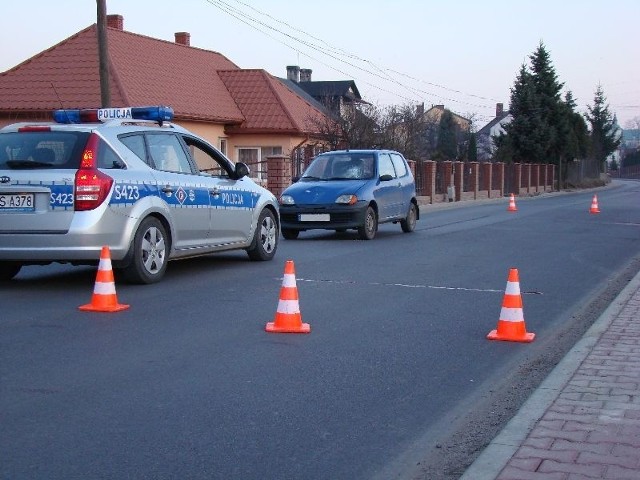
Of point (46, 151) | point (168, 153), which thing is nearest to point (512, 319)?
point (168, 153)

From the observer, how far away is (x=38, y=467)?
15.0ft

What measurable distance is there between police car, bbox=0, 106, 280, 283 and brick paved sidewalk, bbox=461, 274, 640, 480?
4942 mm

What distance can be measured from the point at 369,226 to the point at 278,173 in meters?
13.2

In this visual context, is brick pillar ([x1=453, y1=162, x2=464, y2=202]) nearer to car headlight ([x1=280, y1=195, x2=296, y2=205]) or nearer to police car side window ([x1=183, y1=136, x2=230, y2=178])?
car headlight ([x1=280, y1=195, x2=296, y2=205])

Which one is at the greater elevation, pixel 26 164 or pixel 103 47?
pixel 103 47

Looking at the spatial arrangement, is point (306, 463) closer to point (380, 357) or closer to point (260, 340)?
point (380, 357)

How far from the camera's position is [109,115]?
36.5 ft

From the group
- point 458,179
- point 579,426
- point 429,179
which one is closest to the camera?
point 579,426

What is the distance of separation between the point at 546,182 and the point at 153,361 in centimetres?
6474

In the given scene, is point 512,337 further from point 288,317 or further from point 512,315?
point 288,317

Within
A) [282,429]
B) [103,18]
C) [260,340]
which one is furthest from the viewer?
[103,18]

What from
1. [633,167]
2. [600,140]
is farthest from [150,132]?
[633,167]

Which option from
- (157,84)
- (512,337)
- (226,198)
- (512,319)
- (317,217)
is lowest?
(512,337)

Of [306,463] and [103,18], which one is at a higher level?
[103,18]
